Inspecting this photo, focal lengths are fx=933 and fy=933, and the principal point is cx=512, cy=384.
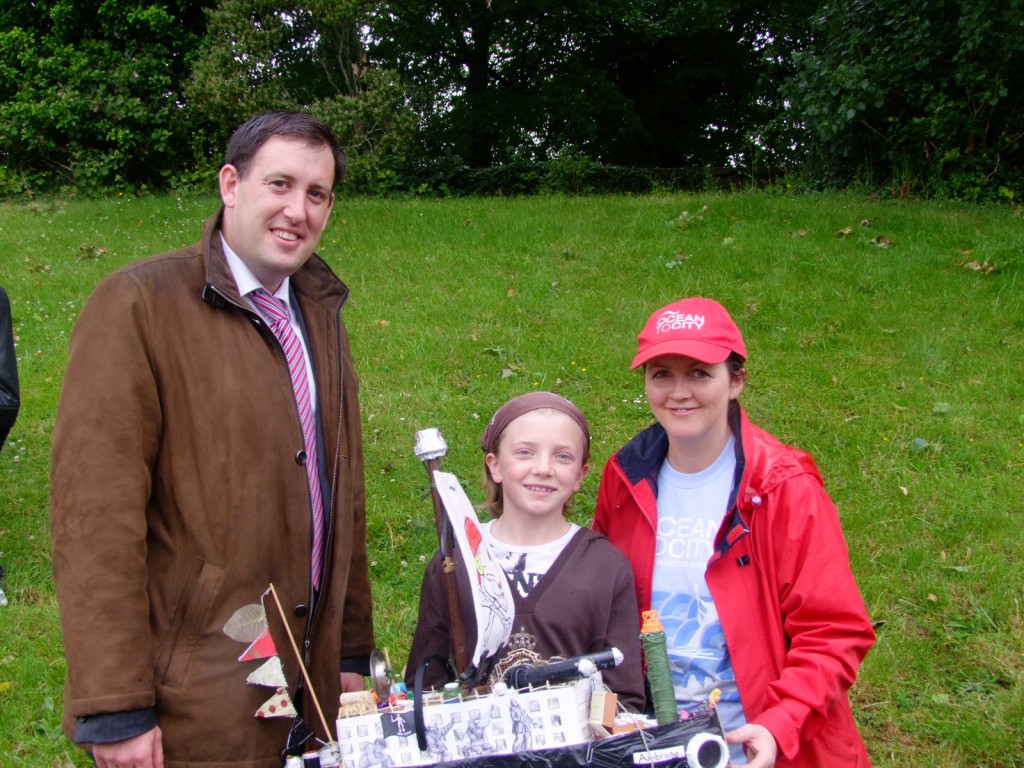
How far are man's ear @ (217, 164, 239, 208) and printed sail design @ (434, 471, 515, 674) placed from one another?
36.4 inches

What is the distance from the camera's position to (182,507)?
2.17 m

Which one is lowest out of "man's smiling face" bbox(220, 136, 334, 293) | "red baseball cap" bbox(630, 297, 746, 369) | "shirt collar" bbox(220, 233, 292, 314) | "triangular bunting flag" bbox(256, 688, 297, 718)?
"triangular bunting flag" bbox(256, 688, 297, 718)

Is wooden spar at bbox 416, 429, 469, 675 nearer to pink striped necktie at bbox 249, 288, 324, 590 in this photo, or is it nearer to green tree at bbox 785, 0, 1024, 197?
pink striped necktie at bbox 249, 288, 324, 590

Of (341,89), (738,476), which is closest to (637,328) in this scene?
(738,476)

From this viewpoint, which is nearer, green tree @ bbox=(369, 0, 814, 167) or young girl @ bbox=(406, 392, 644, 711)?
young girl @ bbox=(406, 392, 644, 711)

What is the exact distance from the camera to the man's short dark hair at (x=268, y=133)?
236 centimetres

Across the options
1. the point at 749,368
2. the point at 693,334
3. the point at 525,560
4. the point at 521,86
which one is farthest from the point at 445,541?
the point at 521,86

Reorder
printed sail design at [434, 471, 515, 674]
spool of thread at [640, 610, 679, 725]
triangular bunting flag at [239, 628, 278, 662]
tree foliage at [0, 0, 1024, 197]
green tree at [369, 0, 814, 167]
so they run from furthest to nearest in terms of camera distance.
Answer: green tree at [369, 0, 814, 167], tree foliage at [0, 0, 1024, 197], triangular bunting flag at [239, 628, 278, 662], printed sail design at [434, 471, 515, 674], spool of thread at [640, 610, 679, 725]

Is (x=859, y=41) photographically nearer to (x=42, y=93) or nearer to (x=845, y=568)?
(x=845, y=568)

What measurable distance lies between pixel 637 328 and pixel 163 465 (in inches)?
220

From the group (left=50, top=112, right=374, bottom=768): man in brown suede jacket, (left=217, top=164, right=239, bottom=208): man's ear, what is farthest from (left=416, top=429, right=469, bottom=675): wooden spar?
(left=217, top=164, right=239, bottom=208): man's ear

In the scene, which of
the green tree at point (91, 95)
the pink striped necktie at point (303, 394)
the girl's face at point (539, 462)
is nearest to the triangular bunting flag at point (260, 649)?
the pink striped necktie at point (303, 394)

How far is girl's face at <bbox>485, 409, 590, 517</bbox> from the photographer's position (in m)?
2.48

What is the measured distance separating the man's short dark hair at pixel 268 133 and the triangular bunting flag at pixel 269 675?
3.95 feet
